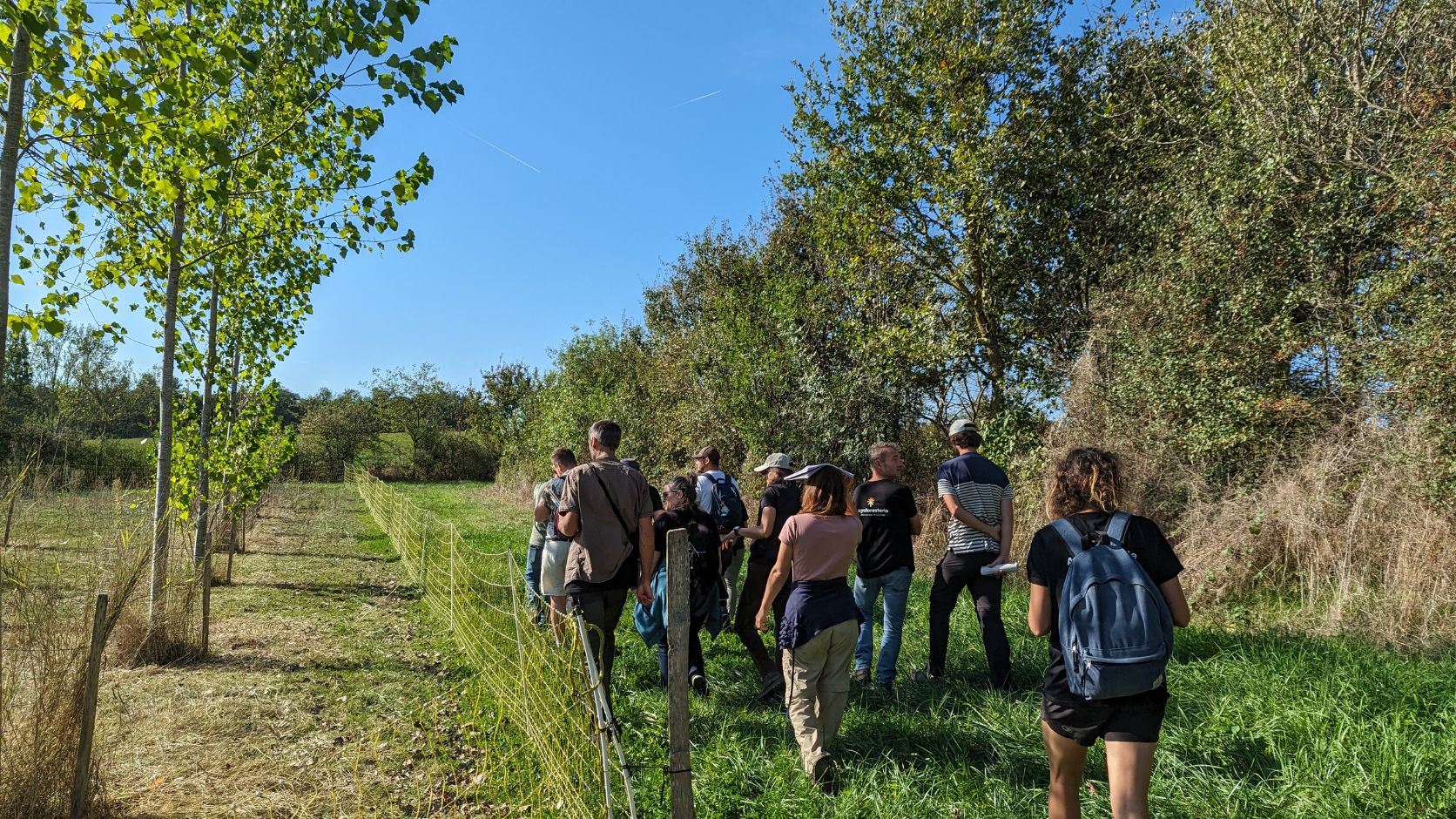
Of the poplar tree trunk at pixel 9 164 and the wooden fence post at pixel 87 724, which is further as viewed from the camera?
the wooden fence post at pixel 87 724

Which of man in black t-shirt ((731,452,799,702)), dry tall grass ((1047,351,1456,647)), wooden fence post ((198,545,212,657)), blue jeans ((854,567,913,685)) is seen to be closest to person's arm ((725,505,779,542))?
man in black t-shirt ((731,452,799,702))

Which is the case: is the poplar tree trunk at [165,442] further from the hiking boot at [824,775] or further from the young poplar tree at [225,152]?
the hiking boot at [824,775]

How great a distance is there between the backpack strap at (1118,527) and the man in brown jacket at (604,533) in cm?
290

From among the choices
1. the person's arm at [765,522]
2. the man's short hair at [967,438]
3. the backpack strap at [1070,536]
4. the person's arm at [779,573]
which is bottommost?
the person's arm at [779,573]

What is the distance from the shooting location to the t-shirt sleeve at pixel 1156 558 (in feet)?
9.04

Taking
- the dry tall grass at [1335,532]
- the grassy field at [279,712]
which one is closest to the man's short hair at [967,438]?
the dry tall grass at [1335,532]

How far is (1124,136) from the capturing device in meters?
11.7

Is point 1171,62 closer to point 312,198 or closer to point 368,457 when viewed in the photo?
point 312,198

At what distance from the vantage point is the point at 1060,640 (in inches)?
110

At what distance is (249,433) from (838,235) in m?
9.90

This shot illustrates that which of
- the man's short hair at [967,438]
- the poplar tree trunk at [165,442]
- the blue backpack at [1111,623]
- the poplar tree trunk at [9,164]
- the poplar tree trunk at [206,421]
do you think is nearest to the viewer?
the blue backpack at [1111,623]

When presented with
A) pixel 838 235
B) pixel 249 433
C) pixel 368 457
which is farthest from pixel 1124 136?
pixel 368 457

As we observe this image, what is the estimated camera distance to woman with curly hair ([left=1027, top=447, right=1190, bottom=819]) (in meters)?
2.64

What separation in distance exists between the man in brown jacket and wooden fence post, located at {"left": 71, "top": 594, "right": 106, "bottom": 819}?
242 centimetres
